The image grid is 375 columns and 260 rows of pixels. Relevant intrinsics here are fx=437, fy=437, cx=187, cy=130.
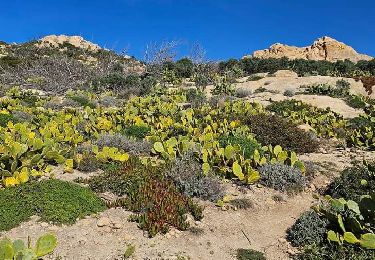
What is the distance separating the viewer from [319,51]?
45750mm

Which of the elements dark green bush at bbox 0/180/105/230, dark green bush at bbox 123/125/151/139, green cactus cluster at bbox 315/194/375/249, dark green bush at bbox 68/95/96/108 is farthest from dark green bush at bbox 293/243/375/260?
dark green bush at bbox 68/95/96/108

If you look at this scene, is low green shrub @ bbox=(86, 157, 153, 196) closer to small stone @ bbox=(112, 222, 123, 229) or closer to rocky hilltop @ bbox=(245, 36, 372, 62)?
small stone @ bbox=(112, 222, 123, 229)

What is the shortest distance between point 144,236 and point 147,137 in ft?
13.8

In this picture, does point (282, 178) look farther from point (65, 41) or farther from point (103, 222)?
point (65, 41)

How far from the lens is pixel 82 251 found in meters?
5.40

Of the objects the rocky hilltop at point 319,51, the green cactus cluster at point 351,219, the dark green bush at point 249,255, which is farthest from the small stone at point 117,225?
the rocky hilltop at point 319,51

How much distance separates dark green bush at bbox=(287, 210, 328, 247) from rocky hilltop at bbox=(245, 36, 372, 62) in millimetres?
40362

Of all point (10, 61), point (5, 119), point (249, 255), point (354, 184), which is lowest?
point (249, 255)

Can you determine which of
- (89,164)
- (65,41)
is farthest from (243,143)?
(65,41)

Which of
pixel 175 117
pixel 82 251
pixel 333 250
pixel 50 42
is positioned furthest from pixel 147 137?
pixel 50 42

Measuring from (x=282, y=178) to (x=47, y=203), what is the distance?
154 inches

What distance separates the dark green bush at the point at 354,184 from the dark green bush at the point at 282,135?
2.34 metres

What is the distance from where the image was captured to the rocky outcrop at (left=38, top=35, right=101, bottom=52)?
4586 centimetres

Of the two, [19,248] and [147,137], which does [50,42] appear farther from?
[19,248]
